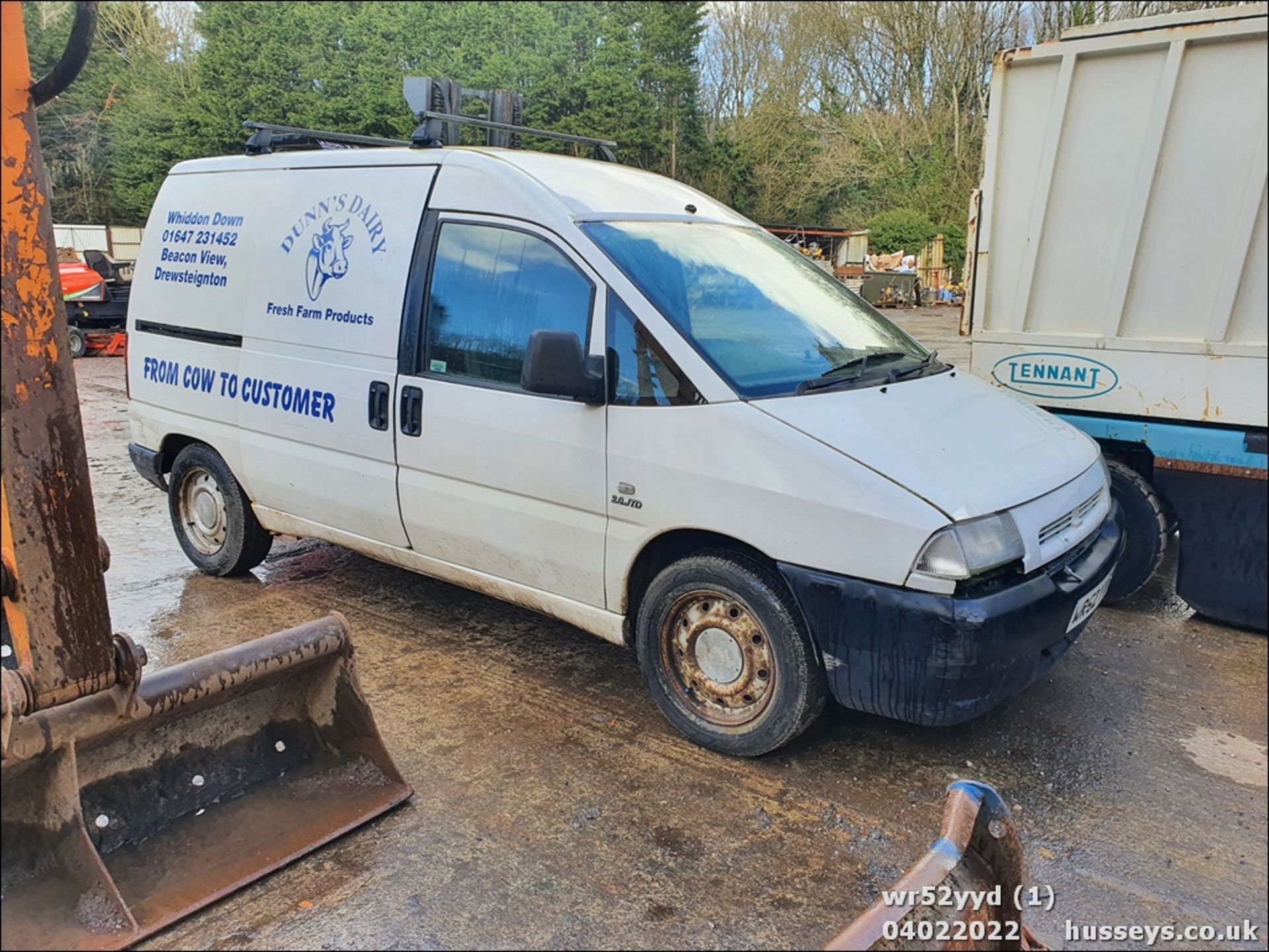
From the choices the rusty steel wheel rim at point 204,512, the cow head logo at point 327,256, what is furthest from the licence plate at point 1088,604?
the rusty steel wheel rim at point 204,512

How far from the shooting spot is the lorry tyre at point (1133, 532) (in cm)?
214

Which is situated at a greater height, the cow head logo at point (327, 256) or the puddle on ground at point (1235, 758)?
the cow head logo at point (327, 256)

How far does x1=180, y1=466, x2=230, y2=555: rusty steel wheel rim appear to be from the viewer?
5258 millimetres

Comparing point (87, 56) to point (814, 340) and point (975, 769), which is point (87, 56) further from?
point (975, 769)

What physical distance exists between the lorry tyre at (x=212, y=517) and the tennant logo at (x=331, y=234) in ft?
4.29

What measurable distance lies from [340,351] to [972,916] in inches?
138

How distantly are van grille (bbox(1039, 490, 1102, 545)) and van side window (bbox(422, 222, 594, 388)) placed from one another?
70.5 inches

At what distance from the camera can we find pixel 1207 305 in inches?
43.3

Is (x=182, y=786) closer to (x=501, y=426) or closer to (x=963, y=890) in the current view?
(x=501, y=426)

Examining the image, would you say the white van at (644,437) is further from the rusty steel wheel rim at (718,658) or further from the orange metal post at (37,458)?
the orange metal post at (37,458)

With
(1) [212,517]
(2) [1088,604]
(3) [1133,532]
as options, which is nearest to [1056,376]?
(3) [1133,532]

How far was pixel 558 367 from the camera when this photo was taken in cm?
332

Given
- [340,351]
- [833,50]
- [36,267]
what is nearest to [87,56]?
[36,267]

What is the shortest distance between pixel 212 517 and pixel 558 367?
120 inches
